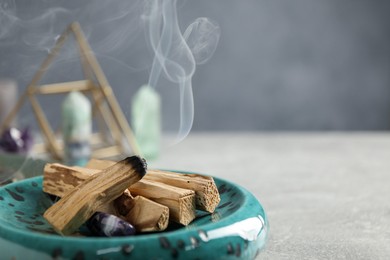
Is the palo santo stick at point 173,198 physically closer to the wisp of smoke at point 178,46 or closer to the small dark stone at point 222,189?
the small dark stone at point 222,189

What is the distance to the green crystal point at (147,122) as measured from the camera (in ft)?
5.18

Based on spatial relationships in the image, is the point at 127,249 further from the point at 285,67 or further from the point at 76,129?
the point at 285,67

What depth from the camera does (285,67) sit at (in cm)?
281

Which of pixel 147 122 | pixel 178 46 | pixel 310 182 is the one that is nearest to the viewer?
pixel 178 46

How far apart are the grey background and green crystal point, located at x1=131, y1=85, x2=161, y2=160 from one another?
1079 millimetres

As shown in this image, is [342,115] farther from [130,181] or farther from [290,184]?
[130,181]

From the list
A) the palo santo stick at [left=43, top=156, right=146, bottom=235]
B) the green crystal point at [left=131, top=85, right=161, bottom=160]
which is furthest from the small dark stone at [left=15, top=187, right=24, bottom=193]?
the green crystal point at [left=131, top=85, right=161, bottom=160]

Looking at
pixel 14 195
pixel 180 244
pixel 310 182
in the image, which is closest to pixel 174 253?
pixel 180 244

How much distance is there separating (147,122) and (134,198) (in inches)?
40.2

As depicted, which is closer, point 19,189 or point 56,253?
point 56,253

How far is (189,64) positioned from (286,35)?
6.42 ft

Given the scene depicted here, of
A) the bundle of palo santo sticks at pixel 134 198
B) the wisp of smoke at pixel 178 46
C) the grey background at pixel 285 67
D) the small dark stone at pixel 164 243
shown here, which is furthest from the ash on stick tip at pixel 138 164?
the grey background at pixel 285 67

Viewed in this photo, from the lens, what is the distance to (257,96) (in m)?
2.84

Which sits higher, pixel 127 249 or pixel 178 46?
pixel 178 46
